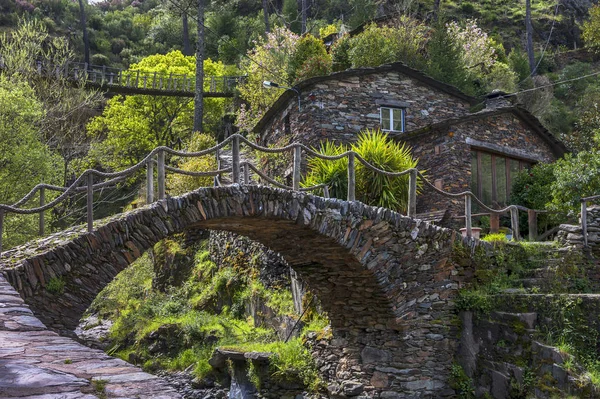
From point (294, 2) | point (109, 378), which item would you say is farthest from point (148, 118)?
point (109, 378)

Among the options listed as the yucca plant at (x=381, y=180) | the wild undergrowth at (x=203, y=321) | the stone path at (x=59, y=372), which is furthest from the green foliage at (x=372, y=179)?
the stone path at (x=59, y=372)

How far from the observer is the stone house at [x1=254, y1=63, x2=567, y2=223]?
1678 cm

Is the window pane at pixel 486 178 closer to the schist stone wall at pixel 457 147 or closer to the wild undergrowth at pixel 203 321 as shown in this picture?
the schist stone wall at pixel 457 147

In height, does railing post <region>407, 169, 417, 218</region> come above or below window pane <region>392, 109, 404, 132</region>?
below

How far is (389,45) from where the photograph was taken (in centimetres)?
2242

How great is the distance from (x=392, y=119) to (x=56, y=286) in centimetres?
1344

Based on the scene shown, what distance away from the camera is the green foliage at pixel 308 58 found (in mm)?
20641

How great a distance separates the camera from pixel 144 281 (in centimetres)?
2236

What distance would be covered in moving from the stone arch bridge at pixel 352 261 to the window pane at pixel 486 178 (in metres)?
6.25

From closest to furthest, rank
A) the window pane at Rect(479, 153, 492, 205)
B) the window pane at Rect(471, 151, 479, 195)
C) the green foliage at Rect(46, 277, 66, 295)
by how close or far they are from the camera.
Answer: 1. the green foliage at Rect(46, 277, 66, 295)
2. the window pane at Rect(471, 151, 479, 195)
3. the window pane at Rect(479, 153, 492, 205)

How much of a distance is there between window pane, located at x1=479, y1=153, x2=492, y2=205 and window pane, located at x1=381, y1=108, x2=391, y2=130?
121 inches

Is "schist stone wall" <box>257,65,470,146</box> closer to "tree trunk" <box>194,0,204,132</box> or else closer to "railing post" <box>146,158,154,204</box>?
"tree trunk" <box>194,0,204,132</box>

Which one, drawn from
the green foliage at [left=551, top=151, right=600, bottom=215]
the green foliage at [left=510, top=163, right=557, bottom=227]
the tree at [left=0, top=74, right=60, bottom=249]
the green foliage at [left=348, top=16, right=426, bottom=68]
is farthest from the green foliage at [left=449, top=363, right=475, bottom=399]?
the green foliage at [left=348, top=16, right=426, bottom=68]

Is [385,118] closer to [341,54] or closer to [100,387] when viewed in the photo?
[341,54]
